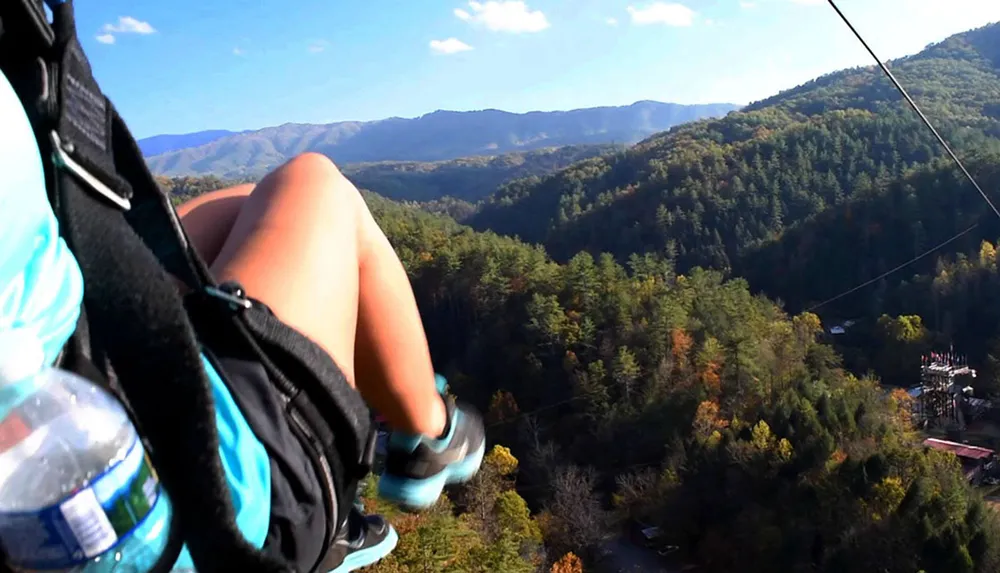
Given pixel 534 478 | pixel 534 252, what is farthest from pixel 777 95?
pixel 534 478

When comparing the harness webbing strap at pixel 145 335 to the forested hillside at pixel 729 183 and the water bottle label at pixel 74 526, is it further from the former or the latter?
the forested hillside at pixel 729 183

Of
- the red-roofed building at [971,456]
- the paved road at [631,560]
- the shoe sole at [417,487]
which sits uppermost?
the shoe sole at [417,487]

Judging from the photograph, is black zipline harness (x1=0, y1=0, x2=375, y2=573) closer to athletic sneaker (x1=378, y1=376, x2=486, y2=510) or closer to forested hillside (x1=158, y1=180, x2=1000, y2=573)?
athletic sneaker (x1=378, y1=376, x2=486, y2=510)

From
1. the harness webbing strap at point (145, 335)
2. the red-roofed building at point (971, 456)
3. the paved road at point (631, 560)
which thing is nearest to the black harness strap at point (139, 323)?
the harness webbing strap at point (145, 335)

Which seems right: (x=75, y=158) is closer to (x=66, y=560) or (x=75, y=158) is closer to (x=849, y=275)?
(x=66, y=560)

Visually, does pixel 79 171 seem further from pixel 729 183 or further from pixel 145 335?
pixel 729 183

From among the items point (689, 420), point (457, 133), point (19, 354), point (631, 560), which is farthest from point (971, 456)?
point (457, 133)

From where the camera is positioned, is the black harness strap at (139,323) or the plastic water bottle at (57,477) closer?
the plastic water bottle at (57,477)
